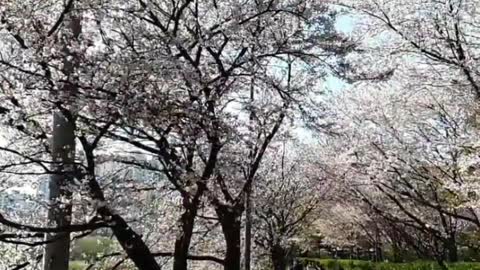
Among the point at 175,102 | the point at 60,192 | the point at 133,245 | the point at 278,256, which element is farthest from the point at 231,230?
the point at 278,256

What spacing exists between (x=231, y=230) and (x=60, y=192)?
11.5 ft

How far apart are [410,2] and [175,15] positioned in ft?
11.3

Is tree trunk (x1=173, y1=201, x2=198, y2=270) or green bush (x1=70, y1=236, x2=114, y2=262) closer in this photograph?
tree trunk (x1=173, y1=201, x2=198, y2=270)

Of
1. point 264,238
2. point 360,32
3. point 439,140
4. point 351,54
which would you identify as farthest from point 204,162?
point 264,238

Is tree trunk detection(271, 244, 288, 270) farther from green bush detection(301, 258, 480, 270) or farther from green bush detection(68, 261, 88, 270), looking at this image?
green bush detection(68, 261, 88, 270)

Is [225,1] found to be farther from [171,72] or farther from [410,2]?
[410,2]

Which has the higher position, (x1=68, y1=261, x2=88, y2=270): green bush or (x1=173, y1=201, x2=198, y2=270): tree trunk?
(x1=173, y1=201, x2=198, y2=270): tree trunk

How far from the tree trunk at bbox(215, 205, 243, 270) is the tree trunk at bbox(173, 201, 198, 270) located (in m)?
→ 0.89

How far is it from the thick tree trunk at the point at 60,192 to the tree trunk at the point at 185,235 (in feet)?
4.56

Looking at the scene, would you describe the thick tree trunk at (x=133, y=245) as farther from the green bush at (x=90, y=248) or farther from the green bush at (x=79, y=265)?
the green bush at (x=79, y=265)

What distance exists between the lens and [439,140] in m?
9.83

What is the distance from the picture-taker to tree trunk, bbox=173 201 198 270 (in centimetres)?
584

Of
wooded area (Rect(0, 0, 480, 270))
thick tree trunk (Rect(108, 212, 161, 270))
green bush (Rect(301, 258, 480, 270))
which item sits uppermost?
wooded area (Rect(0, 0, 480, 270))

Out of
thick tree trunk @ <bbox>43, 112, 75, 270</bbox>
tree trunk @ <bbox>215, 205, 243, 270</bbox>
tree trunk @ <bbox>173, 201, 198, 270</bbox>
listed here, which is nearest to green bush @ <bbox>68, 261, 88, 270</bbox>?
tree trunk @ <bbox>173, 201, 198, 270</bbox>
